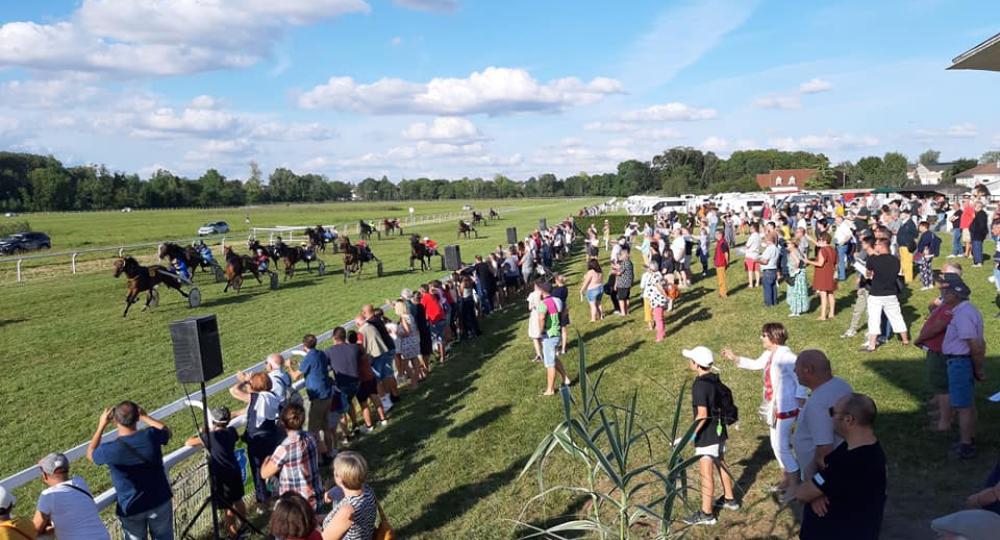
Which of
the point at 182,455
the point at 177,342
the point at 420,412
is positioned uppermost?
the point at 177,342

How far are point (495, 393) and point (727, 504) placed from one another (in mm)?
4261

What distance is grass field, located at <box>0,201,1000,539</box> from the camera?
5.54 meters

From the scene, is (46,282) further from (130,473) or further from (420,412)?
(130,473)

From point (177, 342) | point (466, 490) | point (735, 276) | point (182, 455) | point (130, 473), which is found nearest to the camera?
point (130, 473)

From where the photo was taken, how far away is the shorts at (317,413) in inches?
268

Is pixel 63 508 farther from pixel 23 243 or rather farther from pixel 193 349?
pixel 23 243

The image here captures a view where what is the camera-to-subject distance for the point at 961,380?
17.4ft

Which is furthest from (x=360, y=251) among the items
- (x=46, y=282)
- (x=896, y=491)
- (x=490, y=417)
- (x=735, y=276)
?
(x=896, y=491)

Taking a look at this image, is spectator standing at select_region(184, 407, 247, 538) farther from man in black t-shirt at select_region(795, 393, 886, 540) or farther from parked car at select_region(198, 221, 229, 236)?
parked car at select_region(198, 221, 229, 236)

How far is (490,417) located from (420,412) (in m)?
1.11

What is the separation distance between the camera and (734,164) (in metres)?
121

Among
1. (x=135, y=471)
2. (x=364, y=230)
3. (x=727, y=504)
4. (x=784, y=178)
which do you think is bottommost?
(x=727, y=504)

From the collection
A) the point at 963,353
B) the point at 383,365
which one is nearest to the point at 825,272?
the point at 963,353

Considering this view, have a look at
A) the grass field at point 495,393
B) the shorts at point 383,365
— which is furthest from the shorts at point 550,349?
the shorts at point 383,365
